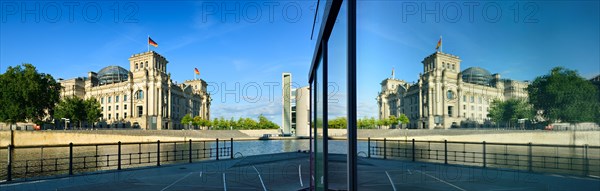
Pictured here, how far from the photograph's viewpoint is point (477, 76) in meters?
0.57

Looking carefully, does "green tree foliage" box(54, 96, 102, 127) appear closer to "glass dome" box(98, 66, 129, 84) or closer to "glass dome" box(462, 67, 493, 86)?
"glass dome" box(98, 66, 129, 84)

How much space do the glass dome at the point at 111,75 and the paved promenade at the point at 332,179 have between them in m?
102

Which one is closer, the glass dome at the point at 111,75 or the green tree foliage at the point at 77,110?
the green tree foliage at the point at 77,110

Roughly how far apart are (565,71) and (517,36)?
0.09 metres

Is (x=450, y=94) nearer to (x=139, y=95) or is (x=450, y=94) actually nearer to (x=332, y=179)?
(x=332, y=179)

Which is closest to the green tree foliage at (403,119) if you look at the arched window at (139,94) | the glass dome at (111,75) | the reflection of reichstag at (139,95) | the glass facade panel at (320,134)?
the glass facade panel at (320,134)

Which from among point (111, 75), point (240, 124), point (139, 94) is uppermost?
point (111, 75)

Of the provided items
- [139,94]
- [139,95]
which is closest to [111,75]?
[139,94]

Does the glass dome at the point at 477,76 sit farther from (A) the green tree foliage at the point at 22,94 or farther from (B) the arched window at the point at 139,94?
(B) the arched window at the point at 139,94

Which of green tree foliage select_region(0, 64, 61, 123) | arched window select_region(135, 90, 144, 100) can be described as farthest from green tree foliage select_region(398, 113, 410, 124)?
arched window select_region(135, 90, 144, 100)

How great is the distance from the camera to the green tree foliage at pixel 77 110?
60.9 meters

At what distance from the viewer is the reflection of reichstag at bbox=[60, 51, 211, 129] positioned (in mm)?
82062

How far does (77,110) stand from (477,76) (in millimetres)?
74930

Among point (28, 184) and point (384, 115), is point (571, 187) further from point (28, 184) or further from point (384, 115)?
point (28, 184)
